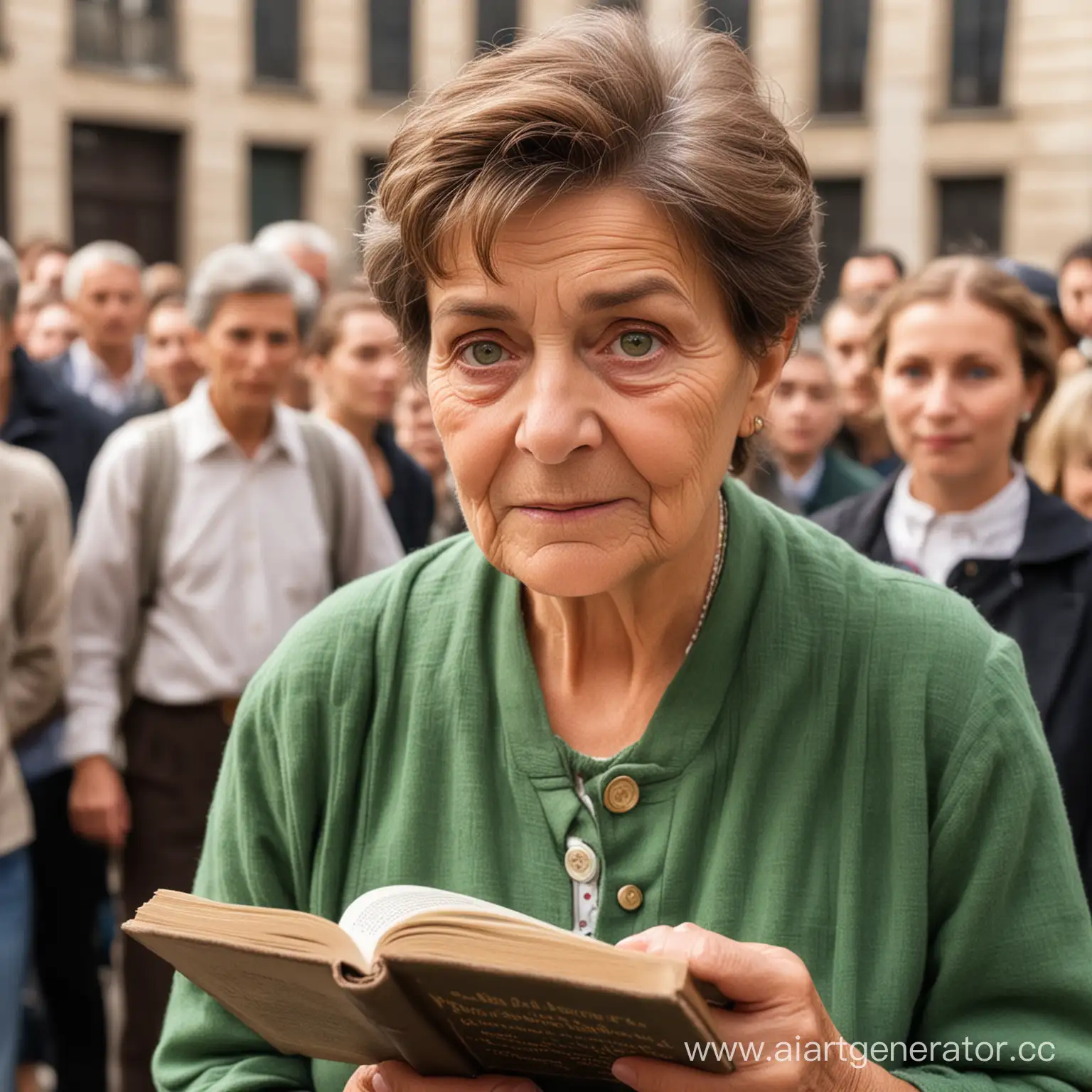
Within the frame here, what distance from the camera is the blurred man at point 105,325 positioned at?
27.5ft

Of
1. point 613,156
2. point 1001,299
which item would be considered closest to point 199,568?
point 1001,299

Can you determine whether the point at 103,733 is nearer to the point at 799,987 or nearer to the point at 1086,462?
the point at 1086,462

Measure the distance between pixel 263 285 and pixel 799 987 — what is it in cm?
378

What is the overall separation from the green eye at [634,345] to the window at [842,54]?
84.0 ft

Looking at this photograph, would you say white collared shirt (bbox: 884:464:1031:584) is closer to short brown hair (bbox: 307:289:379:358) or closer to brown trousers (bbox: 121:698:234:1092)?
brown trousers (bbox: 121:698:234:1092)

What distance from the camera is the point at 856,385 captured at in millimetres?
7117

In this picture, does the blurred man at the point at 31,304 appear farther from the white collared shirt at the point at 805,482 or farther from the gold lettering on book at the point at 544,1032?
the gold lettering on book at the point at 544,1032

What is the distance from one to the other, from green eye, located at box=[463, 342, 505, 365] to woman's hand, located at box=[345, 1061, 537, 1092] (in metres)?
0.76

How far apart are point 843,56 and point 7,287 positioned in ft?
77.7

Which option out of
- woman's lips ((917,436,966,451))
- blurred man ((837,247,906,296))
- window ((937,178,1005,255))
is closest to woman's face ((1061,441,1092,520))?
woman's lips ((917,436,966,451))

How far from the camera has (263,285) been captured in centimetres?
499

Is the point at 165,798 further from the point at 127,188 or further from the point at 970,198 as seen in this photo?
the point at 970,198

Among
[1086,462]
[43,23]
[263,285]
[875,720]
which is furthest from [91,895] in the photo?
[43,23]

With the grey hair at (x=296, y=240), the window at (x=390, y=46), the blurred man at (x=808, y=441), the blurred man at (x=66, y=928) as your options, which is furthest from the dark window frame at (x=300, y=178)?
the blurred man at (x=66, y=928)
